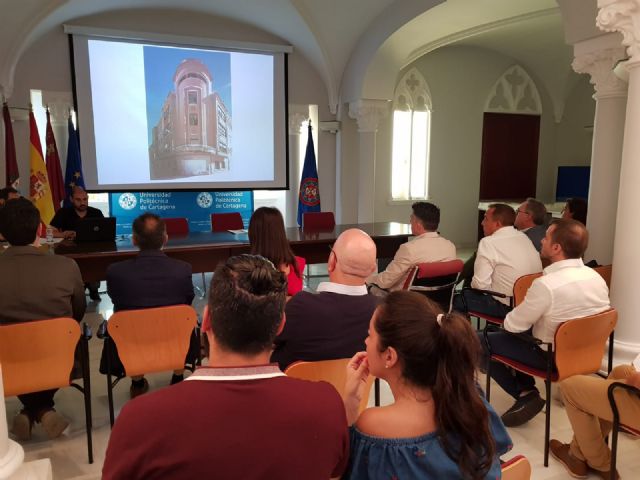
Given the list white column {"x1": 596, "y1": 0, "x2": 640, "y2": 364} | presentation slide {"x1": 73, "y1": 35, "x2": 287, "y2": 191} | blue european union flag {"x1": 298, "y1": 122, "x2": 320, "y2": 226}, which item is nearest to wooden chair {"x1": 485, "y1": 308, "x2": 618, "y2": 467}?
white column {"x1": 596, "y1": 0, "x2": 640, "y2": 364}

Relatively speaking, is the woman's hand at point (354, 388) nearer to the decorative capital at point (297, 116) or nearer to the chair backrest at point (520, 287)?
the chair backrest at point (520, 287)

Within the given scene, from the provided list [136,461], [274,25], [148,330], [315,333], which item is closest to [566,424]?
[315,333]

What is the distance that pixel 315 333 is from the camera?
78.9 inches

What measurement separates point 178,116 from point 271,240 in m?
4.54

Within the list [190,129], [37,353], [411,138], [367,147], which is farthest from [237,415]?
[411,138]

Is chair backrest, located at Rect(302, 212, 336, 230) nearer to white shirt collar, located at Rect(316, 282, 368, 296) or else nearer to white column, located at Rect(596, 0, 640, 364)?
white column, located at Rect(596, 0, 640, 364)

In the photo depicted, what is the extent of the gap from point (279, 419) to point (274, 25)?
6882 millimetres

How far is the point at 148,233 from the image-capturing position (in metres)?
2.89

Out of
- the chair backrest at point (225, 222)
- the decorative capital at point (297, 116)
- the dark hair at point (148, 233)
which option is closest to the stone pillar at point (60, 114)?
the chair backrest at point (225, 222)

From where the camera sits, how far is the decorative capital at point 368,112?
7375mm

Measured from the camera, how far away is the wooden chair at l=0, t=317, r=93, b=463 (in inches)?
89.9

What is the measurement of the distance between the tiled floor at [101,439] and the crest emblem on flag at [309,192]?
4441 mm

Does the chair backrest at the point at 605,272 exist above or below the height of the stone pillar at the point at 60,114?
below

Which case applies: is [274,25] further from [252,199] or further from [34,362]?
[34,362]
